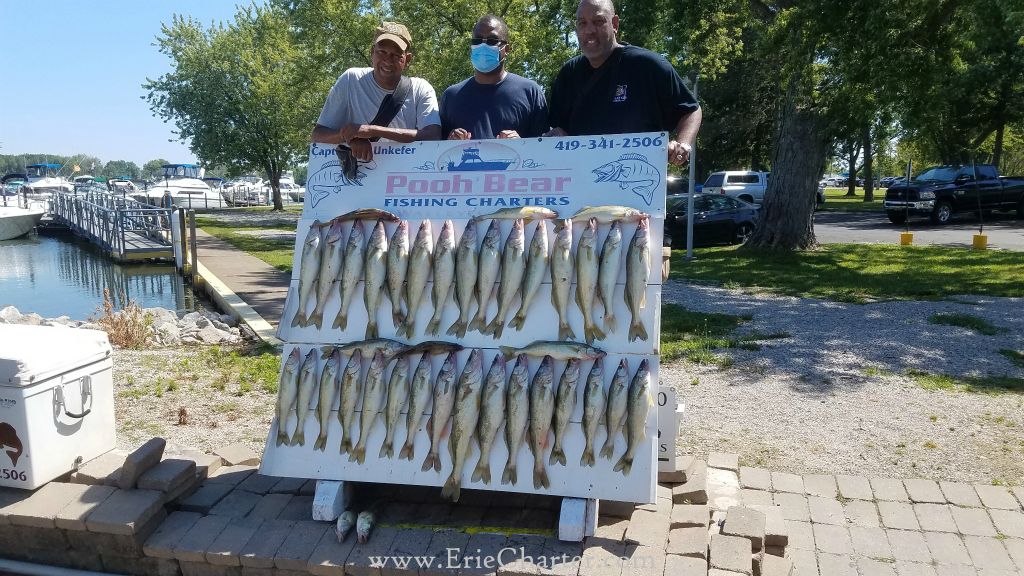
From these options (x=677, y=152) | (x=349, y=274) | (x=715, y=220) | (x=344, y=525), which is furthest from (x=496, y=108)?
(x=715, y=220)

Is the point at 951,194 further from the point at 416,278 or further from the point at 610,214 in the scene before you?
the point at 416,278

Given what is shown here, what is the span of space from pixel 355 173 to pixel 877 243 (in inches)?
686

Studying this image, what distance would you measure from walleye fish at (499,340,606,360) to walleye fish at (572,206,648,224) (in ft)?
2.06

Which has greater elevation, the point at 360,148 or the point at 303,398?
the point at 360,148

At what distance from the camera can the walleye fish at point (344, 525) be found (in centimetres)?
341

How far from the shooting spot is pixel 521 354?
3510mm

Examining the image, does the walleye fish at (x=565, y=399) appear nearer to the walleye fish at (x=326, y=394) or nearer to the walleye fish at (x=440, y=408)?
the walleye fish at (x=440, y=408)

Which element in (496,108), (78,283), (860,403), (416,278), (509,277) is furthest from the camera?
(78,283)

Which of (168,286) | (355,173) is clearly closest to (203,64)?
(168,286)

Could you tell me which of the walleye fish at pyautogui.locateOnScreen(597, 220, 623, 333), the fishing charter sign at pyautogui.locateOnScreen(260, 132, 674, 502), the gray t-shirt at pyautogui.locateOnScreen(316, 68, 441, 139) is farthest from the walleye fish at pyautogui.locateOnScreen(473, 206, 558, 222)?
the gray t-shirt at pyautogui.locateOnScreen(316, 68, 441, 139)

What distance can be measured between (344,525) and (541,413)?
106 centimetres

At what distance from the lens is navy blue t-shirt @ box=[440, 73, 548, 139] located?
4395 mm

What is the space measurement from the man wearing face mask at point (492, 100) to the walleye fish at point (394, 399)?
1.44 meters

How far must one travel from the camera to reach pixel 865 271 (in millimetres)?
13398
